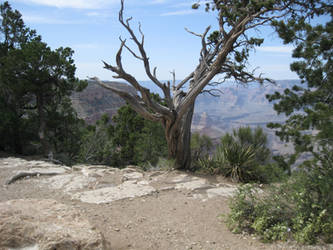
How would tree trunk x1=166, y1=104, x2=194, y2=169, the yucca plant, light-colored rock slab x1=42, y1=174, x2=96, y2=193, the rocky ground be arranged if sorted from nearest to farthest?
1. the rocky ground
2. light-colored rock slab x1=42, y1=174, x2=96, y2=193
3. the yucca plant
4. tree trunk x1=166, y1=104, x2=194, y2=169

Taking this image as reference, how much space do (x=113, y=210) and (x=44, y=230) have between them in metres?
2.15

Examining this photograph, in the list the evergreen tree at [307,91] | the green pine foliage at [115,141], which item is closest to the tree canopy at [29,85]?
the green pine foliage at [115,141]

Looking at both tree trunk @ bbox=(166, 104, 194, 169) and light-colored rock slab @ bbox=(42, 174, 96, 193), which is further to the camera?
tree trunk @ bbox=(166, 104, 194, 169)

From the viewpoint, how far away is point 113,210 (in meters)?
4.95

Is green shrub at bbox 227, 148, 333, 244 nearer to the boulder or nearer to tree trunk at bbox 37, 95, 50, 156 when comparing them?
the boulder

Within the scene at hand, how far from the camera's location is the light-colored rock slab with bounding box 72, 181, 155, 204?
5.46 meters

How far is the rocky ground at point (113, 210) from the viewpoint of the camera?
2.93m

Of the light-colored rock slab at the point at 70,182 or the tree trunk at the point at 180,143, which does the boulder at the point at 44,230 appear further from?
the tree trunk at the point at 180,143

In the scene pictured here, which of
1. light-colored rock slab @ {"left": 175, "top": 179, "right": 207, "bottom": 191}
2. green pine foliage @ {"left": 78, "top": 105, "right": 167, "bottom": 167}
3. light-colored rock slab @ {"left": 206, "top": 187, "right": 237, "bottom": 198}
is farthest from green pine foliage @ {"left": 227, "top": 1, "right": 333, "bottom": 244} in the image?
green pine foliage @ {"left": 78, "top": 105, "right": 167, "bottom": 167}

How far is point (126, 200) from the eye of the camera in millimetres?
5453

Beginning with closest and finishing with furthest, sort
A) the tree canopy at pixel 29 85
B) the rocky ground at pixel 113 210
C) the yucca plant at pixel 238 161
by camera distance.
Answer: the rocky ground at pixel 113 210 < the yucca plant at pixel 238 161 < the tree canopy at pixel 29 85

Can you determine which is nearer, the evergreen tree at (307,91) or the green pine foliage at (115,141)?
the evergreen tree at (307,91)

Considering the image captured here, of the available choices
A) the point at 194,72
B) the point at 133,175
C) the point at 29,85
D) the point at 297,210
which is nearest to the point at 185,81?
the point at 194,72

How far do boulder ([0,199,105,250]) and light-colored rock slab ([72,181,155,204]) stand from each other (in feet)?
7.14
